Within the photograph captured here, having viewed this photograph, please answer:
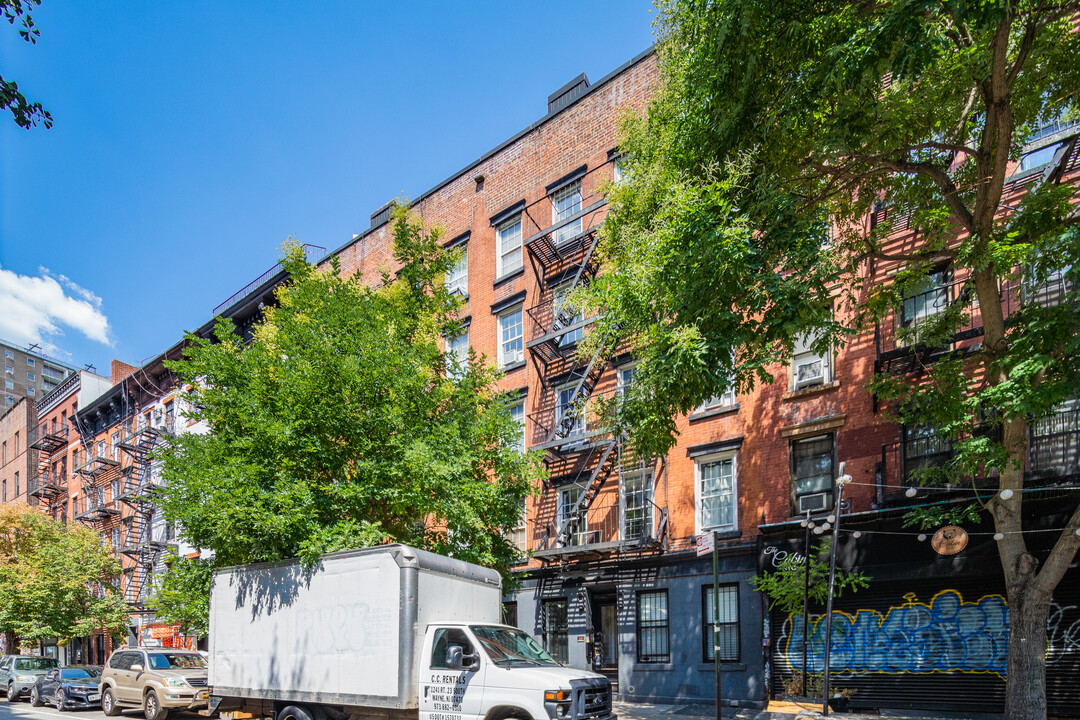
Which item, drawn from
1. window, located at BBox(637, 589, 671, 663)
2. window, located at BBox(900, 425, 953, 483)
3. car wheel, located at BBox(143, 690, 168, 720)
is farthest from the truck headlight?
car wheel, located at BBox(143, 690, 168, 720)

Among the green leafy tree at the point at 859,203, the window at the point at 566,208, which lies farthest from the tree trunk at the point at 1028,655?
the window at the point at 566,208

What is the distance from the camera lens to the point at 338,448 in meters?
16.4

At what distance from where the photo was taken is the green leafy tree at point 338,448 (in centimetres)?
1521

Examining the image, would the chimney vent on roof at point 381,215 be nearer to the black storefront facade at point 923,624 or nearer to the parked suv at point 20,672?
the parked suv at point 20,672

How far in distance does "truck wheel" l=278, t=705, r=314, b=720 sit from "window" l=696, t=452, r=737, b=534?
1099 centimetres

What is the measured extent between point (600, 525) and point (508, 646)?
11.6 meters

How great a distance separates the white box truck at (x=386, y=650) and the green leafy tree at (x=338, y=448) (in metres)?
1.11

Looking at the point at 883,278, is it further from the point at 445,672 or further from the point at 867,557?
the point at 445,672

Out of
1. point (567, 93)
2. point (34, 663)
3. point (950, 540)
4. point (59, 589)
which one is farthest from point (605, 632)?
point (59, 589)

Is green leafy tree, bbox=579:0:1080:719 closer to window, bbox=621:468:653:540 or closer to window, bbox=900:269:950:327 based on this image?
window, bbox=900:269:950:327

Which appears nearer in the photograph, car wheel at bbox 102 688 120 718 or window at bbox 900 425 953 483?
window at bbox 900 425 953 483

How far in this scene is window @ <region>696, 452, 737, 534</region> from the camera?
2053 centimetres

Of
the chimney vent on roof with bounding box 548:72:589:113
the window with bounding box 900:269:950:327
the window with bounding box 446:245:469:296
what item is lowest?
the window with bounding box 900:269:950:327

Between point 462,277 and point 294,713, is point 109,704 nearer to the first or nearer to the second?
point 294,713
